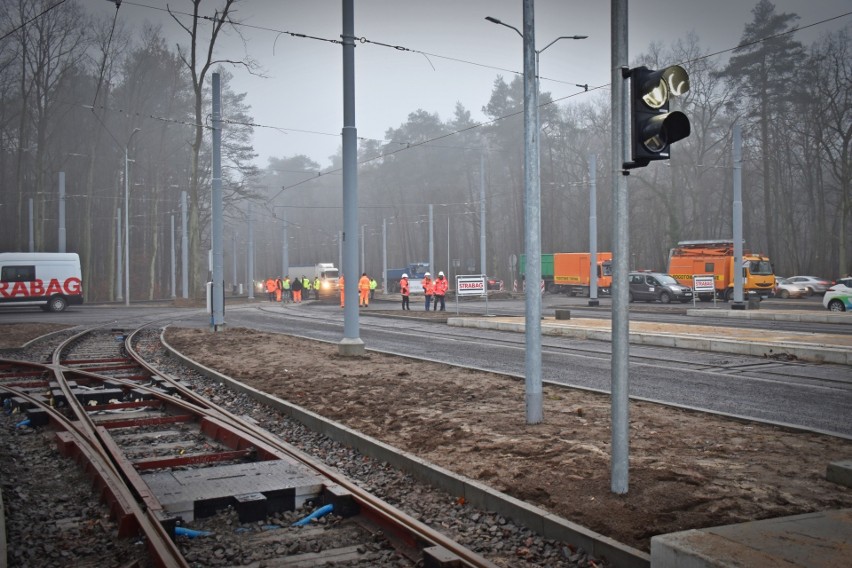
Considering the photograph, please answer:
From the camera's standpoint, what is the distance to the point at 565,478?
6461 millimetres

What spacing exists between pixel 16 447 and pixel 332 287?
2286 inches

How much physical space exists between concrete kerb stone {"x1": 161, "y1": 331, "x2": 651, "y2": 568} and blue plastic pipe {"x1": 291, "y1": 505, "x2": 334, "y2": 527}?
1.09 meters

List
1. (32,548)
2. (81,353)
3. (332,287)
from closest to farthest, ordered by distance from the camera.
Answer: (32,548), (81,353), (332,287)

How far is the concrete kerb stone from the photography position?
15.6 feet

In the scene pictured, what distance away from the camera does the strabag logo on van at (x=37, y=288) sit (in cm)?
3869

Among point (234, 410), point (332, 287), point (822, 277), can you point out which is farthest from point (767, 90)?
point (234, 410)

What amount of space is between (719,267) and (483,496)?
143 feet

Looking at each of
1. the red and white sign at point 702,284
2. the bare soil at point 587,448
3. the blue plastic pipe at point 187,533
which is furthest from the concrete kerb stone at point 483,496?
the red and white sign at point 702,284

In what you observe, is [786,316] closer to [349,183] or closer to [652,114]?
[349,183]

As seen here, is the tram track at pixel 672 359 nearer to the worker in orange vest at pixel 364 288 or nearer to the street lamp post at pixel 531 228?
the street lamp post at pixel 531 228

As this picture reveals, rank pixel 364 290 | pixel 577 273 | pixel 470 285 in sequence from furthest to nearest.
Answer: pixel 577 273 → pixel 364 290 → pixel 470 285

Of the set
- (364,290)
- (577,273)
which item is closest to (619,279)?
(364,290)

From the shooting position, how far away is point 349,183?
15164 millimetres

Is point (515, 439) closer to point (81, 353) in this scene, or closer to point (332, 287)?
point (81, 353)
